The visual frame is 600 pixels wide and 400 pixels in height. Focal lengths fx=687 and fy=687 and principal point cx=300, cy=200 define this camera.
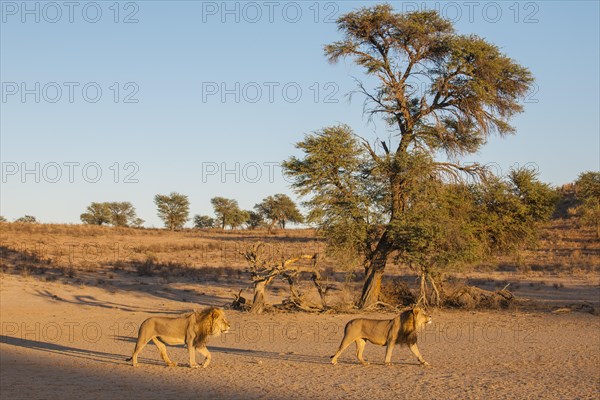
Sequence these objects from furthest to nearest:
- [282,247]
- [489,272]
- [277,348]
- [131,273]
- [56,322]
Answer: [282,247] → [489,272] → [131,273] → [56,322] → [277,348]

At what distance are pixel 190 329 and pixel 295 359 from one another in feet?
9.96

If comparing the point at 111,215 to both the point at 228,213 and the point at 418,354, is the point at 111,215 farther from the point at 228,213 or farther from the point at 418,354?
the point at 418,354

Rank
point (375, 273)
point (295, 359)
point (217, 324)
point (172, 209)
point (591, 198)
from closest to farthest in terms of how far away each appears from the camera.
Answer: point (217, 324) < point (295, 359) < point (375, 273) < point (591, 198) < point (172, 209)

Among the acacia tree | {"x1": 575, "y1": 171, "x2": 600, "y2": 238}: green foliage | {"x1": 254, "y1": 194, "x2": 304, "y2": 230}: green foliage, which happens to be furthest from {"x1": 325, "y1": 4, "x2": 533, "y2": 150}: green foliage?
{"x1": 254, "y1": 194, "x2": 304, "y2": 230}: green foliage

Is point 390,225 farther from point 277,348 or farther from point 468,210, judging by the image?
point 277,348

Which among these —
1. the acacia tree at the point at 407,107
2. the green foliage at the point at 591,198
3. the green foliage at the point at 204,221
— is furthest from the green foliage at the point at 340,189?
the green foliage at the point at 204,221

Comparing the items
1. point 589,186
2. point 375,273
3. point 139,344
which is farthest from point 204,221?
point 139,344

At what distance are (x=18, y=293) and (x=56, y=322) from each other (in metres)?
7.11

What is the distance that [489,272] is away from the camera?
1650 inches

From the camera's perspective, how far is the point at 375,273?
25.5m

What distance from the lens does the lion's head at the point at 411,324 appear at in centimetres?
1393

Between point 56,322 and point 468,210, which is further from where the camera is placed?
point 468,210

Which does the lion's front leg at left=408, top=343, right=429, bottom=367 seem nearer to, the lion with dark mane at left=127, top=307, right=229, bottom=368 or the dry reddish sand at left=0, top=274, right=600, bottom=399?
the dry reddish sand at left=0, top=274, right=600, bottom=399

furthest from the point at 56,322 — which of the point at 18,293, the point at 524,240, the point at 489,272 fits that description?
the point at 489,272
